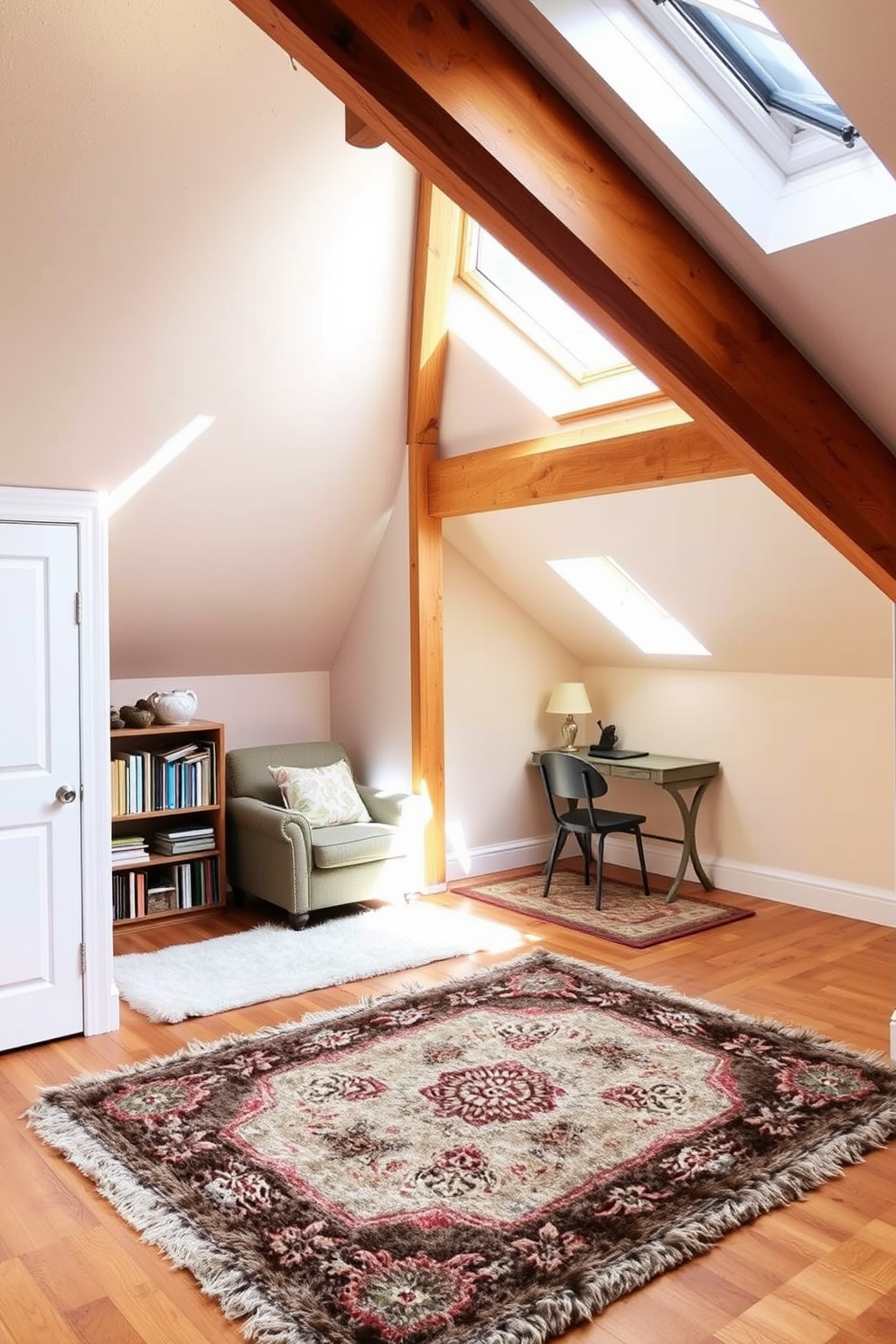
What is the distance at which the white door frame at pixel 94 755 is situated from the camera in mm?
3895

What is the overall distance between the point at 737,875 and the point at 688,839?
358 mm

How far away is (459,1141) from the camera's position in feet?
9.99

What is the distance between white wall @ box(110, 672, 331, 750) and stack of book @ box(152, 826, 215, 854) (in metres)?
0.57

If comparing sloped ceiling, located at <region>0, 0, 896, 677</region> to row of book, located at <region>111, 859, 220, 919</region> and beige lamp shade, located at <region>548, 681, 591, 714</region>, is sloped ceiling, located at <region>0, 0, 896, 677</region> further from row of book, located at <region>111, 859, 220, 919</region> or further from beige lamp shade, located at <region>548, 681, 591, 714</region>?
row of book, located at <region>111, 859, 220, 919</region>

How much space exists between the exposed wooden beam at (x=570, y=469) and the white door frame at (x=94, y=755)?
1865mm

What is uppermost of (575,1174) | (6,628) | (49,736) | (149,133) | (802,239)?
(149,133)

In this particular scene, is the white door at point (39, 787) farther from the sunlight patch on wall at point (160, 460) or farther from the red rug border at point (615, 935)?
the red rug border at point (615, 935)

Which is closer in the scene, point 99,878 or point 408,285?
point 99,878

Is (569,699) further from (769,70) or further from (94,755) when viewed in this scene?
(769,70)

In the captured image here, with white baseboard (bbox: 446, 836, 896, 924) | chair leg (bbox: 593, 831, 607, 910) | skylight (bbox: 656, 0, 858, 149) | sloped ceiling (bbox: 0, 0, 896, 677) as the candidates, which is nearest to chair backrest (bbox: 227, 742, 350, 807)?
sloped ceiling (bbox: 0, 0, 896, 677)

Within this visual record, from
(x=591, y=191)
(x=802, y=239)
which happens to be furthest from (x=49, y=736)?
(x=802, y=239)

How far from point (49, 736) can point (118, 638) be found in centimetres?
157

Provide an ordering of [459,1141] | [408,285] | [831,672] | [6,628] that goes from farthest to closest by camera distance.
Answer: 1. [831,672]
2. [408,285]
3. [6,628]
4. [459,1141]

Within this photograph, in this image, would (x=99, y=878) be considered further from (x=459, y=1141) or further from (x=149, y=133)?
(x=149, y=133)
